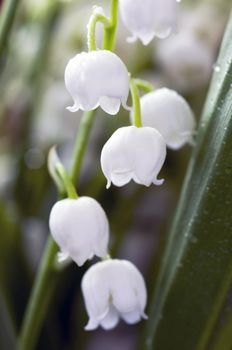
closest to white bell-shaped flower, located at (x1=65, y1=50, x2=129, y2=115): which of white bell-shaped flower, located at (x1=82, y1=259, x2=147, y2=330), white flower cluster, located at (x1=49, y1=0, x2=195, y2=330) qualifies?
white flower cluster, located at (x1=49, y1=0, x2=195, y2=330)

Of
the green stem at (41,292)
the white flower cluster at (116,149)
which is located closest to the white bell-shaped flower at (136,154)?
the white flower cluster at (116,149)

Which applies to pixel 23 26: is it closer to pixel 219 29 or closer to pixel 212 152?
pixel 219 29

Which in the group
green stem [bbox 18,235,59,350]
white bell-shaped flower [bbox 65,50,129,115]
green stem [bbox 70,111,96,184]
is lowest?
green stem [bbox 18,235,59,350]

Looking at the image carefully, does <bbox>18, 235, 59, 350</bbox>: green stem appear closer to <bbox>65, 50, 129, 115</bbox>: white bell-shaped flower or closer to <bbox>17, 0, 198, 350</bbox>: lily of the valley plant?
<bbox>17, 0, 198, 350</bbox>: lily of the valley plant

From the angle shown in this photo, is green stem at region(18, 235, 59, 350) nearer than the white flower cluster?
No

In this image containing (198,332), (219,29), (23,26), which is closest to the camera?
(198,332)

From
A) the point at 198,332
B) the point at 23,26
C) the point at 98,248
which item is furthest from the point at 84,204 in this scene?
the point at 23,26

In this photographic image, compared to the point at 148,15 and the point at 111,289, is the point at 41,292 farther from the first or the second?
the point at 148,15
